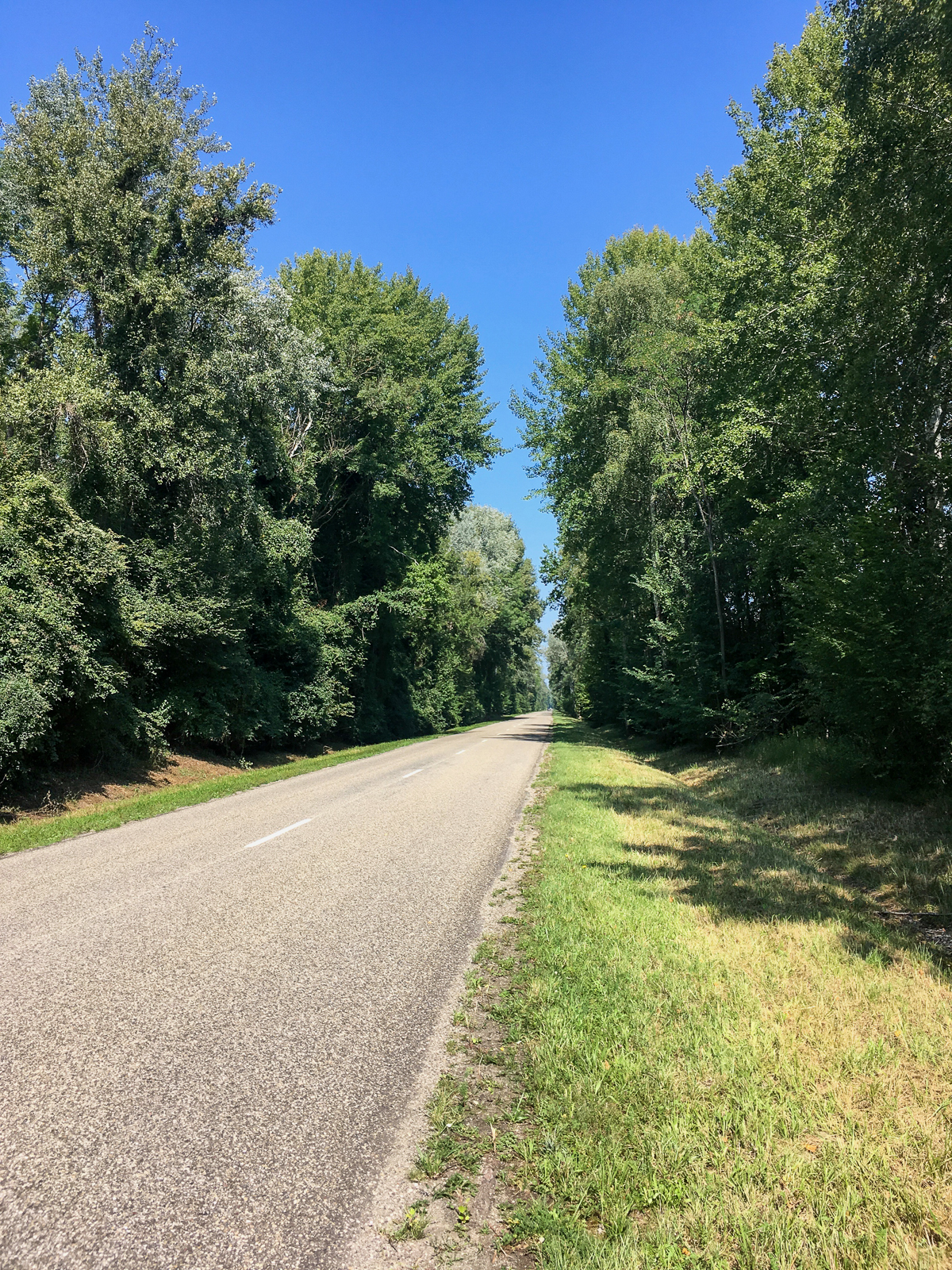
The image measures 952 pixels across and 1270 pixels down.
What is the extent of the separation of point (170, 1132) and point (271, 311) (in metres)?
19.9

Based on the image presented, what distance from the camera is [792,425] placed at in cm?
1511

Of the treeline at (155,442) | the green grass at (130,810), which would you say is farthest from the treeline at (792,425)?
the green grass at (130,810)

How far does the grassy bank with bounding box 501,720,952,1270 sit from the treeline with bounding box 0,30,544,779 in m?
9.98

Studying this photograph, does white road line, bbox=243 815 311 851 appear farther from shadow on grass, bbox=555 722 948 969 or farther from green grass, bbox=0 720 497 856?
shadow on grass, bbox=555 722 948 969

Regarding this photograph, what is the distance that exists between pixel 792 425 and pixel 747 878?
39.5 feet

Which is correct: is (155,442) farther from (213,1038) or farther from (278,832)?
(213,1038)

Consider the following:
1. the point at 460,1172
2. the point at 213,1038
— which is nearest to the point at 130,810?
the point at 213,1038

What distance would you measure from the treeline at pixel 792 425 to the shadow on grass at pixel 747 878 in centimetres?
261

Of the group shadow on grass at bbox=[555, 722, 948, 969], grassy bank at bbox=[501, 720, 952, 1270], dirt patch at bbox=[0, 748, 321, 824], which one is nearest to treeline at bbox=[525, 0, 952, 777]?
shadow on grass at bbox=[555, 722, 948, 969]

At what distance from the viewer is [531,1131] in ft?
9.46

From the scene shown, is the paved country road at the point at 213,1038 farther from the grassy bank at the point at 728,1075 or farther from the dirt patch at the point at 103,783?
the dirt patch at the point at 103,783

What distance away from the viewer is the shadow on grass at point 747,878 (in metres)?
5.35

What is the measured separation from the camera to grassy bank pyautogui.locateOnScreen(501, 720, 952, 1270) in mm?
2312

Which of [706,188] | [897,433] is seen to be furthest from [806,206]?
[897,433]
